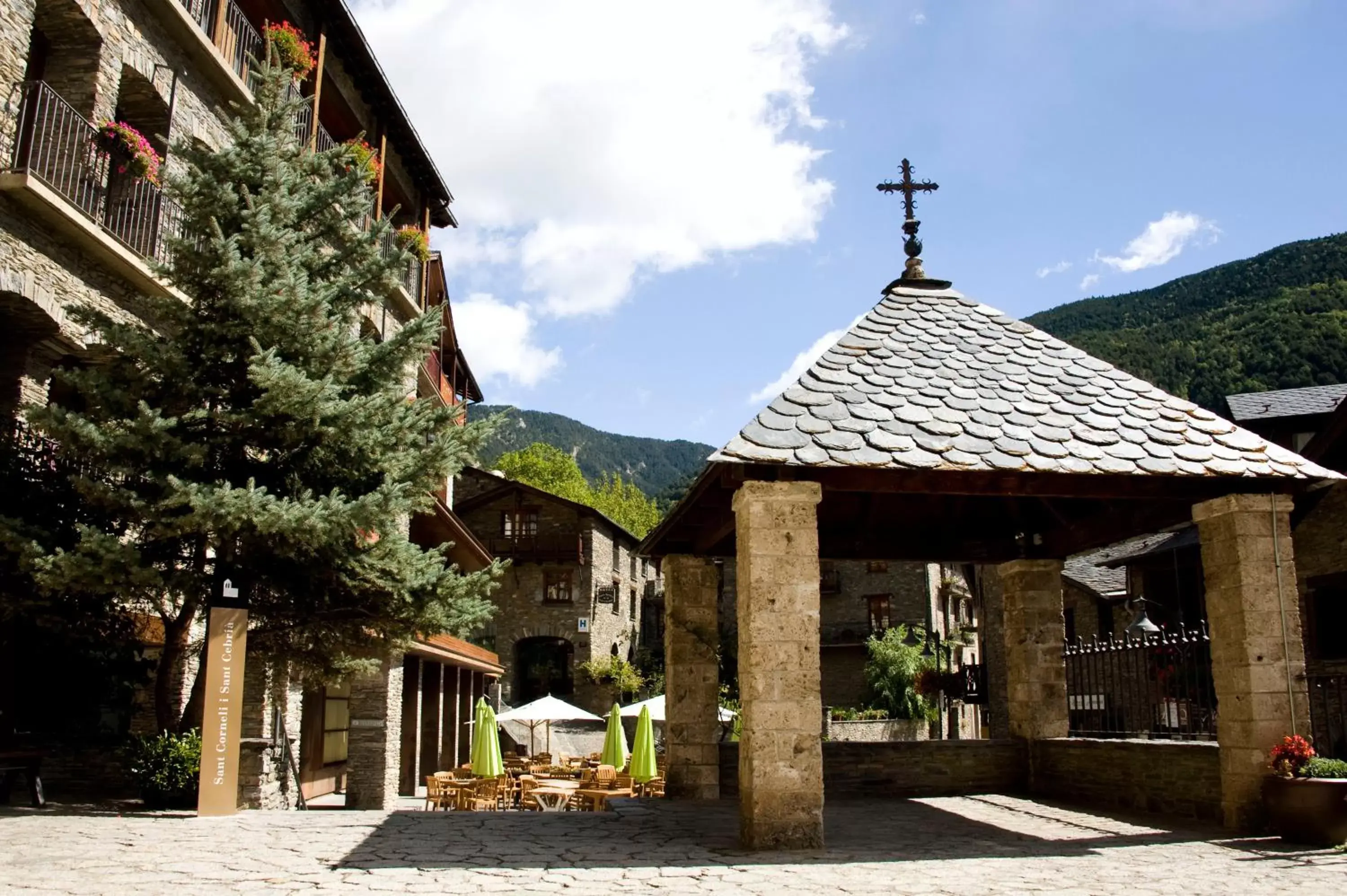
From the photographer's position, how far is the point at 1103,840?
27.2 ft

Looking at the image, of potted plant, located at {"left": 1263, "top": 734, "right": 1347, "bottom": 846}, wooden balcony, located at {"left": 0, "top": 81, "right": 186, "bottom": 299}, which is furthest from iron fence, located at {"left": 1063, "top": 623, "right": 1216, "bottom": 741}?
wooden balcony, located at {"left": 0, "top": 81, "right": 186, "bottom": 299}

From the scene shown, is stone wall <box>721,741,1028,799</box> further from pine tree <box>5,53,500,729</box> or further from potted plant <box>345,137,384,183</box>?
potted plant <box>345,137,384,183</box>

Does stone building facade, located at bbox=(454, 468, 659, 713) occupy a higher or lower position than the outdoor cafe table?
higher

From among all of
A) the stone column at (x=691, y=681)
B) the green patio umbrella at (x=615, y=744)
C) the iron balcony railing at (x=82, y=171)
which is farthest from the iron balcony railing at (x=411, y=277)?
the stone column at (x=691, y=681)

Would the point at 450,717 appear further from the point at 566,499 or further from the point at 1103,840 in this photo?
the point at 1103,840

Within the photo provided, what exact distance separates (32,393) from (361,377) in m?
3.86

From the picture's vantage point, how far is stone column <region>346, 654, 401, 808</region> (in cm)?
1527

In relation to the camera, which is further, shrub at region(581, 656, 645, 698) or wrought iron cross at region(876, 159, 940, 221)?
shrub at region(581, 656, 645, 698)

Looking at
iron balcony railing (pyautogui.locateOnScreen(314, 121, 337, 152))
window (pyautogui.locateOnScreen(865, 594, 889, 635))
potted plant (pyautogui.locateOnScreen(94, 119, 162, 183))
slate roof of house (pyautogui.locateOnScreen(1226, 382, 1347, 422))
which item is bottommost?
window (pyautogui.locateOnScreen(865, 594, 889, 635))

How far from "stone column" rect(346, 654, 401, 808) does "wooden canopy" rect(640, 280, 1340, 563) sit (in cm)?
647

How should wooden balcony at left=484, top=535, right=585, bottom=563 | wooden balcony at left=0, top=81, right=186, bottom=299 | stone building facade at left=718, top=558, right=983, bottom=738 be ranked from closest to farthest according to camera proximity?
wooden balcony at left=0, top=81, right=186, bottom=299, stone building facade at left=718, top=558, right=983, bottom=738, wooden balcony at left=484, top=535, right=585, bottom=563

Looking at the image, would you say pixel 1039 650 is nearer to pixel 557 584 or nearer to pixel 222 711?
pixel 222 711

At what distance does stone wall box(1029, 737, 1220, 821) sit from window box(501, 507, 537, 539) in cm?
3203

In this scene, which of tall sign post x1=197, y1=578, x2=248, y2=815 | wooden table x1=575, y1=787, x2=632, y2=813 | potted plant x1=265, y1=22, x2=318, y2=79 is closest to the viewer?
tall sign post x1=197, y1=578, x2=248, y2=815
